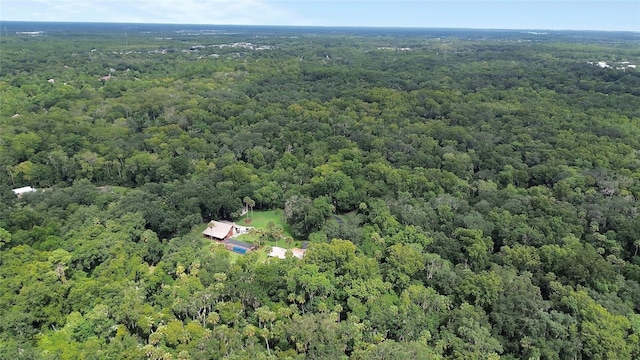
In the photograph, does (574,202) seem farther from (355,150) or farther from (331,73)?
(331,73)

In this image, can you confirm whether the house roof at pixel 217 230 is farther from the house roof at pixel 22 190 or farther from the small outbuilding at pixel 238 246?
the house roof at pixel 22 190

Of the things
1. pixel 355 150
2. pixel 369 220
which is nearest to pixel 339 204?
pixel 369 220

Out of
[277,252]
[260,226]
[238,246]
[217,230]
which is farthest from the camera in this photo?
[260,226]

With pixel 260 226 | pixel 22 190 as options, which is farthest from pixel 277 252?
pixel 22 190

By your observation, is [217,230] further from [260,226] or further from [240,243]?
[260,226]

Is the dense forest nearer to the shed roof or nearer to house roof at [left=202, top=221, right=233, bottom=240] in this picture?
house roof at [left=202, top=221, right=233, bottom=240]
